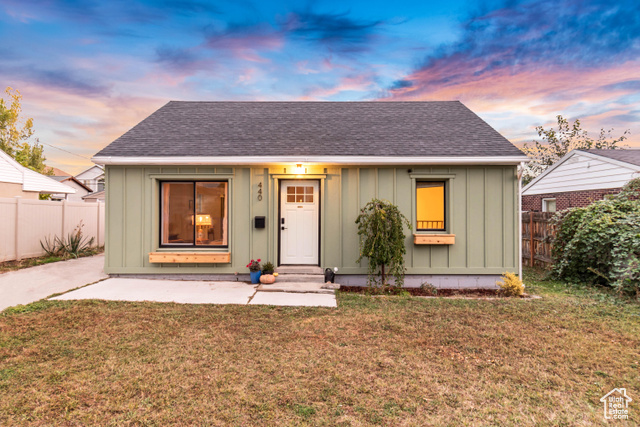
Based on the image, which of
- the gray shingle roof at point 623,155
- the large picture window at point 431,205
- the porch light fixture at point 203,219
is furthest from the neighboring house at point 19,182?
the gray shingle roof at point 623,155

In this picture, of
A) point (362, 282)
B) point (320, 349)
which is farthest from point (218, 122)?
point (320, 349)

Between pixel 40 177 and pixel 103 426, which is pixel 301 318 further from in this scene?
pixel 40 177

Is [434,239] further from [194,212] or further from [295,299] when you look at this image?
[194,212]

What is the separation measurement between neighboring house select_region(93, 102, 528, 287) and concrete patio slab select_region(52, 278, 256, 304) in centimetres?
35

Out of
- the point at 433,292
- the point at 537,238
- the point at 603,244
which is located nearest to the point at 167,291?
the point at 433,292

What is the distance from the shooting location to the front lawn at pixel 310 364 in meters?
2.12

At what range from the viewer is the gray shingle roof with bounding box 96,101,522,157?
609 centimetres

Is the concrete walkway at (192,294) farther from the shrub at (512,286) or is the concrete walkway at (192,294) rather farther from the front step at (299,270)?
the shrub at (512,286)

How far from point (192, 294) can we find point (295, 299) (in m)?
1.80

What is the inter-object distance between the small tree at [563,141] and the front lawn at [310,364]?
65.6 ft

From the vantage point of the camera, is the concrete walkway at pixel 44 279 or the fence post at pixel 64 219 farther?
the fence post at pixel 64 219

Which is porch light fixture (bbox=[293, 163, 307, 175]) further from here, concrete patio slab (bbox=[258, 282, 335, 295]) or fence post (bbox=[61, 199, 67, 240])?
fence post (bbox=[61, 199, 67, 240])

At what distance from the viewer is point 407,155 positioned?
5887 mm

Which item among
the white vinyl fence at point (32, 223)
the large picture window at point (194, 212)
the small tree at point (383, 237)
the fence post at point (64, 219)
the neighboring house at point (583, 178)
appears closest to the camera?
the small tree at point (383, 237)
